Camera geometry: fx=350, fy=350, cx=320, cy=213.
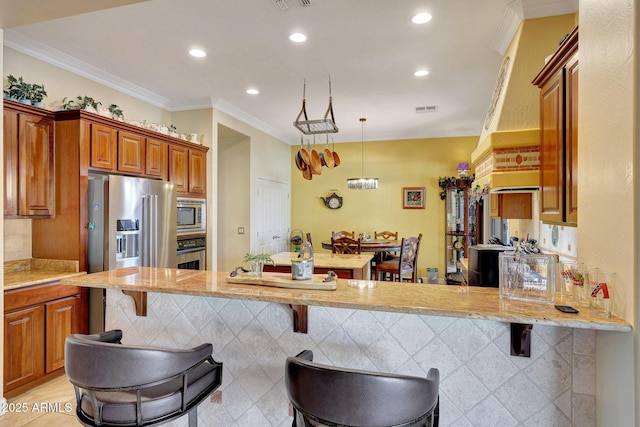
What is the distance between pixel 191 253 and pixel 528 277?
12.7ft

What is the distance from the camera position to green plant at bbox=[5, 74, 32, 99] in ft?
9.24

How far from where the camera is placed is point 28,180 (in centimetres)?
294

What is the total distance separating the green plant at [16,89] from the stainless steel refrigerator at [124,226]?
79 centimetres

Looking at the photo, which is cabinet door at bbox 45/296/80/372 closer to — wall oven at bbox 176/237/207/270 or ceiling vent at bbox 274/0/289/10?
wall oven at bbox 176/237/207/270

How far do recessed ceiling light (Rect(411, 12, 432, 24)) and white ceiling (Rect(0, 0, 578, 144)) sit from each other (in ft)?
0.15

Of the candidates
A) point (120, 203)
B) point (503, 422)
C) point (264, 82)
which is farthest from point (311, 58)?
point (503, 422)

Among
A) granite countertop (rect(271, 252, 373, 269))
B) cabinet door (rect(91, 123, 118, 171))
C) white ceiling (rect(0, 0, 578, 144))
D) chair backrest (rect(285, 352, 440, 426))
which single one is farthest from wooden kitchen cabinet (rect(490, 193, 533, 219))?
cabinet door (rect(91, 123, 118, 171))

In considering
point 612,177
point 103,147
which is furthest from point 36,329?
point 612,177

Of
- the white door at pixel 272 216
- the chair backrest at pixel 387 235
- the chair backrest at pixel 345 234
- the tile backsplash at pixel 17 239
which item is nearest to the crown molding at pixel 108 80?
the white door at pixel 272 216

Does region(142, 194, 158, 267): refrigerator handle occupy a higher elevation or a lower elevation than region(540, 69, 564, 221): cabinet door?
lower

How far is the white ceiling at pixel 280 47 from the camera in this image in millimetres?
2590

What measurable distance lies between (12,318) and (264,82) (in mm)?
3219

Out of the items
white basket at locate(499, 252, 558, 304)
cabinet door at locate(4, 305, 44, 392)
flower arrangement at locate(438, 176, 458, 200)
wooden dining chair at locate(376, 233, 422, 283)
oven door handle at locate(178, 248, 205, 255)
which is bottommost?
cabinet door at locate(4, 305, 44, 392)

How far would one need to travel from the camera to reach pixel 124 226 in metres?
3.33
